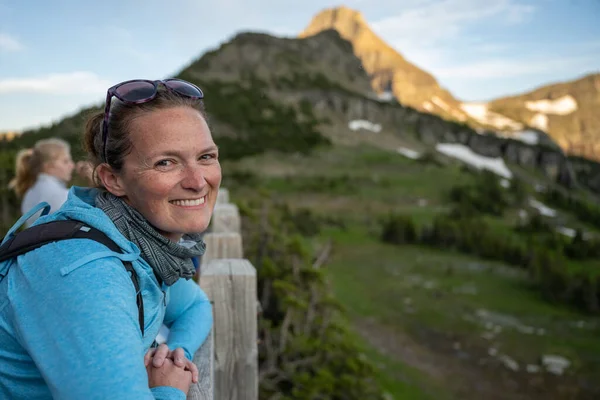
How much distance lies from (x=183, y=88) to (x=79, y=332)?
2.60ft

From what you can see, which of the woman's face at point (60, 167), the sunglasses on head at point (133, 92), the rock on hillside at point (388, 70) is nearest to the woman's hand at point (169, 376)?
the sunglasses on head at point (133, 92)

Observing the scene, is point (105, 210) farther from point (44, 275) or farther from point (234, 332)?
point (234, 332)

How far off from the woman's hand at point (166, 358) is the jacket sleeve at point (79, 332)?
26 centimetres

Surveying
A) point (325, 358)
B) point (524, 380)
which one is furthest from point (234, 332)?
point (524, 380)

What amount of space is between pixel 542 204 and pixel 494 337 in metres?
30.5

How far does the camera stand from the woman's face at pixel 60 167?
413cm

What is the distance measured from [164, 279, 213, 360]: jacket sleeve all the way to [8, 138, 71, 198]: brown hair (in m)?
2.92

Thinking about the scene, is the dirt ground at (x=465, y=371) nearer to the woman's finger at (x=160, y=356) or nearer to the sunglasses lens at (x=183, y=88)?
the woman's finger at (x=160, y=356)

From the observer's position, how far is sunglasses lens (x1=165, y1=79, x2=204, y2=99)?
4.76ft

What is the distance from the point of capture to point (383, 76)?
131m

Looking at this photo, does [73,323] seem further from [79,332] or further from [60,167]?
[60,167]

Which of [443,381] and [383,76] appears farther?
[383,76]

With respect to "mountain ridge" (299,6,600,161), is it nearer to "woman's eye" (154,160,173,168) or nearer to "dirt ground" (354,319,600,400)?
"dirt ground" (354,319,600,400)

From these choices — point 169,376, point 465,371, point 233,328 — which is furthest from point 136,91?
point 465,371
